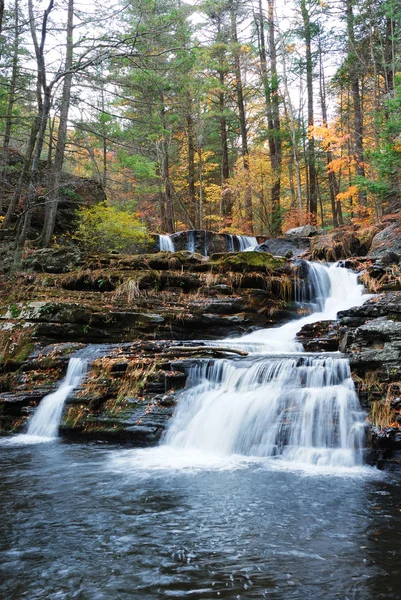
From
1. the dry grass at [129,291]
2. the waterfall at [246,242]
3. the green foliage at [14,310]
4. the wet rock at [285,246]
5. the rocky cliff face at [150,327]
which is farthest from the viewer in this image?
the waterfall at [246,242]

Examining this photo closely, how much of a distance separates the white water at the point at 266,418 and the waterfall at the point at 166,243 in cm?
979

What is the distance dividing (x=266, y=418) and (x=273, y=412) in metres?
0.14

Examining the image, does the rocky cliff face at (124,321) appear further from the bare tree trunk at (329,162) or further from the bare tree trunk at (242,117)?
the bare tree trunk at (329,162)

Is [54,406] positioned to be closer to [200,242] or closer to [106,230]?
[106,230]

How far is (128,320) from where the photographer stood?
9758mm

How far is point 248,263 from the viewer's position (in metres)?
12.0

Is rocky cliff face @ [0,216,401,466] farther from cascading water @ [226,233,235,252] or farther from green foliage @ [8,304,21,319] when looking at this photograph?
cascading water @ [226,233,235,252]

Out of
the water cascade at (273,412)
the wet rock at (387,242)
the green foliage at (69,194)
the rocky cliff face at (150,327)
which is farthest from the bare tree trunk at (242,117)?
the water cascade at (273,412)

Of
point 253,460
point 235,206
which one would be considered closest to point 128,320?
point 253,460

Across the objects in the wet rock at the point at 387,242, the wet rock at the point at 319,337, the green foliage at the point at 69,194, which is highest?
the green foliage at the point at 69,194

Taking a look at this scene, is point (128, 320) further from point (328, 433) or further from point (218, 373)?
point (328, 433)

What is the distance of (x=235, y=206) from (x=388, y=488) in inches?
845

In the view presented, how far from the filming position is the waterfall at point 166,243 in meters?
16.7

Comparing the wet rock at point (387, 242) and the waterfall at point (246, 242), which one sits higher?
the waterfall at point (246, 242)
